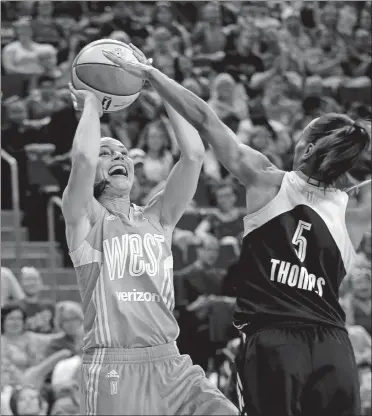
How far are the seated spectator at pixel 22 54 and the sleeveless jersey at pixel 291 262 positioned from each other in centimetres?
840

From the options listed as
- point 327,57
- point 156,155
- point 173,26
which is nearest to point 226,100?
point 156,155

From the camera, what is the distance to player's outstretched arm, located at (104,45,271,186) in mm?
4422

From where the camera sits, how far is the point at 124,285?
4.78 m

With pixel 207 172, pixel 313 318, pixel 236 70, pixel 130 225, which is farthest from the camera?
pixel 236 70

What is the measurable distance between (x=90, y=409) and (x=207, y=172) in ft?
23.4

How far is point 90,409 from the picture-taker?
4691 mm

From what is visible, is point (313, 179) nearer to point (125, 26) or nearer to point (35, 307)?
point (35, 307)

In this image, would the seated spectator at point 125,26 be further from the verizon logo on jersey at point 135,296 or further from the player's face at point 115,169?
the verizon logo on jersey at point 135,296

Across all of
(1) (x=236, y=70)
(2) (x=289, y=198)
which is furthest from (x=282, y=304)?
(1) (x=236, y=70)

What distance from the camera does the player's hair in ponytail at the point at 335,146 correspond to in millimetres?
4492

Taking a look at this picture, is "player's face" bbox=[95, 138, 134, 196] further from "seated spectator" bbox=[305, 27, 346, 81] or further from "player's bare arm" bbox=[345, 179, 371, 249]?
"seated spectator" bbox=[305, 27, 346, 81]

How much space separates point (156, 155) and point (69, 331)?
302 cm

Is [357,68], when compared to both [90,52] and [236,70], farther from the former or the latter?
[90,52]

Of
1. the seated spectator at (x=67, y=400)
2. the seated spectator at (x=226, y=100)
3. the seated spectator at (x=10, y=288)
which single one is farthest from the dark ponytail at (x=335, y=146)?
the seated spectator at (x=226, y=100)
